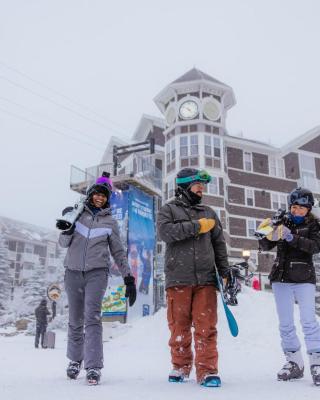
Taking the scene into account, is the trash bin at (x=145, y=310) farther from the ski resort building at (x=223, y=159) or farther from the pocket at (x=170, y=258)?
the pocket at (x=170, y=258)

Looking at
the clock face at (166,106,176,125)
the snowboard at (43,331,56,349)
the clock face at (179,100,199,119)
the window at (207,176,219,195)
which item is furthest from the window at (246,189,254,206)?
the snowboard at (43,331,56,349)

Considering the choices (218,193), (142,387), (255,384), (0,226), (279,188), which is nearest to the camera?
(142,387)

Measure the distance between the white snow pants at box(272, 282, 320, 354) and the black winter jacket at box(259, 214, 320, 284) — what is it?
98 mm

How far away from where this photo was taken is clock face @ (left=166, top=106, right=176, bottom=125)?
34.1 m

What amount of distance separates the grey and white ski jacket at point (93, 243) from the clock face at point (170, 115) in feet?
98.0

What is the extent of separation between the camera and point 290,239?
4652 mm

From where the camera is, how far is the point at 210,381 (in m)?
3.91

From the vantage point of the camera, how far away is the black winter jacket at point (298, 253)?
15.2 ft

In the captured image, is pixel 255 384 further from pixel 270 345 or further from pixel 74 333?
pixel 270 345

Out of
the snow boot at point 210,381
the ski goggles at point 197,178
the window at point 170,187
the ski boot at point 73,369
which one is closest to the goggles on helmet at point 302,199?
the ski goggles at point 197,178

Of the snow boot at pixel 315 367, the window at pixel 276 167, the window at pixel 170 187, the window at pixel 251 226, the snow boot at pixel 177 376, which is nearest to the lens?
the snow boot at pixel 315 367

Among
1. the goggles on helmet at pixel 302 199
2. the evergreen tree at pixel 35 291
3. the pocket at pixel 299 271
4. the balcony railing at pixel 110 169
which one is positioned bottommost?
the pocket at pixel 299 271

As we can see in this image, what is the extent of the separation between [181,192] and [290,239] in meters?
1.23

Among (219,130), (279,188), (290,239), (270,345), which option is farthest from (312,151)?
(290,239)
